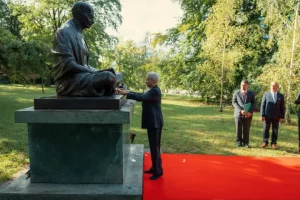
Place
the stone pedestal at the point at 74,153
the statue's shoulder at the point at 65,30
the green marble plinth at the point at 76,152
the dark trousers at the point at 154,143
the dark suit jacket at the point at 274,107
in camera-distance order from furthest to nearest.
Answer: the dark suit jacket at the point at 274,107
the dark trousers at the point at 154,143
the statue's shoulder at the point at 65,30
the green marble plinth at the point at 76,152
the stone pedestal at the point at 74,153

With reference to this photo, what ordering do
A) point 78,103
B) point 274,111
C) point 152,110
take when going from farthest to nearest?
point 274,111
point 152,110
point 78,103

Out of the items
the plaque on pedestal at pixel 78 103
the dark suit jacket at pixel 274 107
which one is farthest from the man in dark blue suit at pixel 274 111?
the plaque on pedestal at pixel 78 103

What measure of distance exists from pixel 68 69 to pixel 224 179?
10.2 feet

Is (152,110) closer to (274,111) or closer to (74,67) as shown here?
(74,67)

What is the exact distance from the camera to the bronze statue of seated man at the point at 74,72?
11.3 feet

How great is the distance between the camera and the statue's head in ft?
12.0

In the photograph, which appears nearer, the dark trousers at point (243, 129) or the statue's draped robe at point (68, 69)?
the statue's draped robe at point (68, 69)

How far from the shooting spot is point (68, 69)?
11.4 feet

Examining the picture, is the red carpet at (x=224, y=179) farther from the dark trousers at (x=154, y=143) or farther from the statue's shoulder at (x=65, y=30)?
the statue's shoulder at (x=65, y=30)

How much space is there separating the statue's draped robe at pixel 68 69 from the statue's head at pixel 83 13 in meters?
0.21

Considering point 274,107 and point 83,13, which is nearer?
point 83,13

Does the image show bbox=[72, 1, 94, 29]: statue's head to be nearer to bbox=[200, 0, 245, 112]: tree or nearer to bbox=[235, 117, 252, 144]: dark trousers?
bbox=[235, 117, 252, 144]: dark trousers

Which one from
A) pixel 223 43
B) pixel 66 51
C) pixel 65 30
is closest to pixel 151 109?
pixel 66 51

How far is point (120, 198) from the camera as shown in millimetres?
3219
